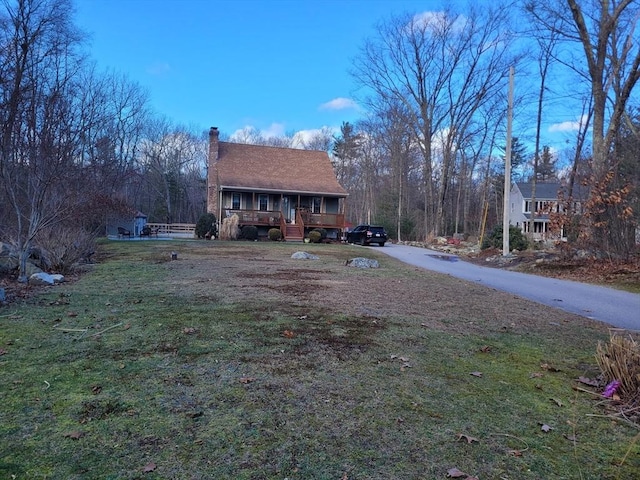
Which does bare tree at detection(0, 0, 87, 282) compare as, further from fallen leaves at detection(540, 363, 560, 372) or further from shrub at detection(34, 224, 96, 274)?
fallen leaves at detection(540, 363, 560, 372)

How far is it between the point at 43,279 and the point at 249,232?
19973 millimetres

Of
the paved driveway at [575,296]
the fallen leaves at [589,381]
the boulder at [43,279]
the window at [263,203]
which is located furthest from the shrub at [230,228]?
the fallen leaves at [589,381]

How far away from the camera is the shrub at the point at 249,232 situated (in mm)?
29172

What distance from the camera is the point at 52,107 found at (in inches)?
399

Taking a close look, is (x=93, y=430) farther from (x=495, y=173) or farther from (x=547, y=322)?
(x=495, y=173)

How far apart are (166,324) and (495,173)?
53006 millimetres

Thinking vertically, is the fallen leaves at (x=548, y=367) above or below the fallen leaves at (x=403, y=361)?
below

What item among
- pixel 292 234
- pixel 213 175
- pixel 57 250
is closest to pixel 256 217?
pixel 292 234

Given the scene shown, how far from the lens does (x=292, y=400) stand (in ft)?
11.1

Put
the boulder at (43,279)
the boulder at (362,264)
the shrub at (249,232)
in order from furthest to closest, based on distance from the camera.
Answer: the shrub at (249,232), the boulder at (362,264), the boulder at (43,279)

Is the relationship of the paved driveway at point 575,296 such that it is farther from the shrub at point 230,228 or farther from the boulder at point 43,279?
the shrub at point 230,228

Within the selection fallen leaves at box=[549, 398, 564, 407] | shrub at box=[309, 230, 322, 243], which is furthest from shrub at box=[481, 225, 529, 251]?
fallen leaves at box=[549, 398, 564, 407]

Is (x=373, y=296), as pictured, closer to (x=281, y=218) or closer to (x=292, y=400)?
(x=292, y=400)

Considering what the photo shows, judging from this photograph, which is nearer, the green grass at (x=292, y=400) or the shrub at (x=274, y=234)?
the green grass at (x=292, y=400)
